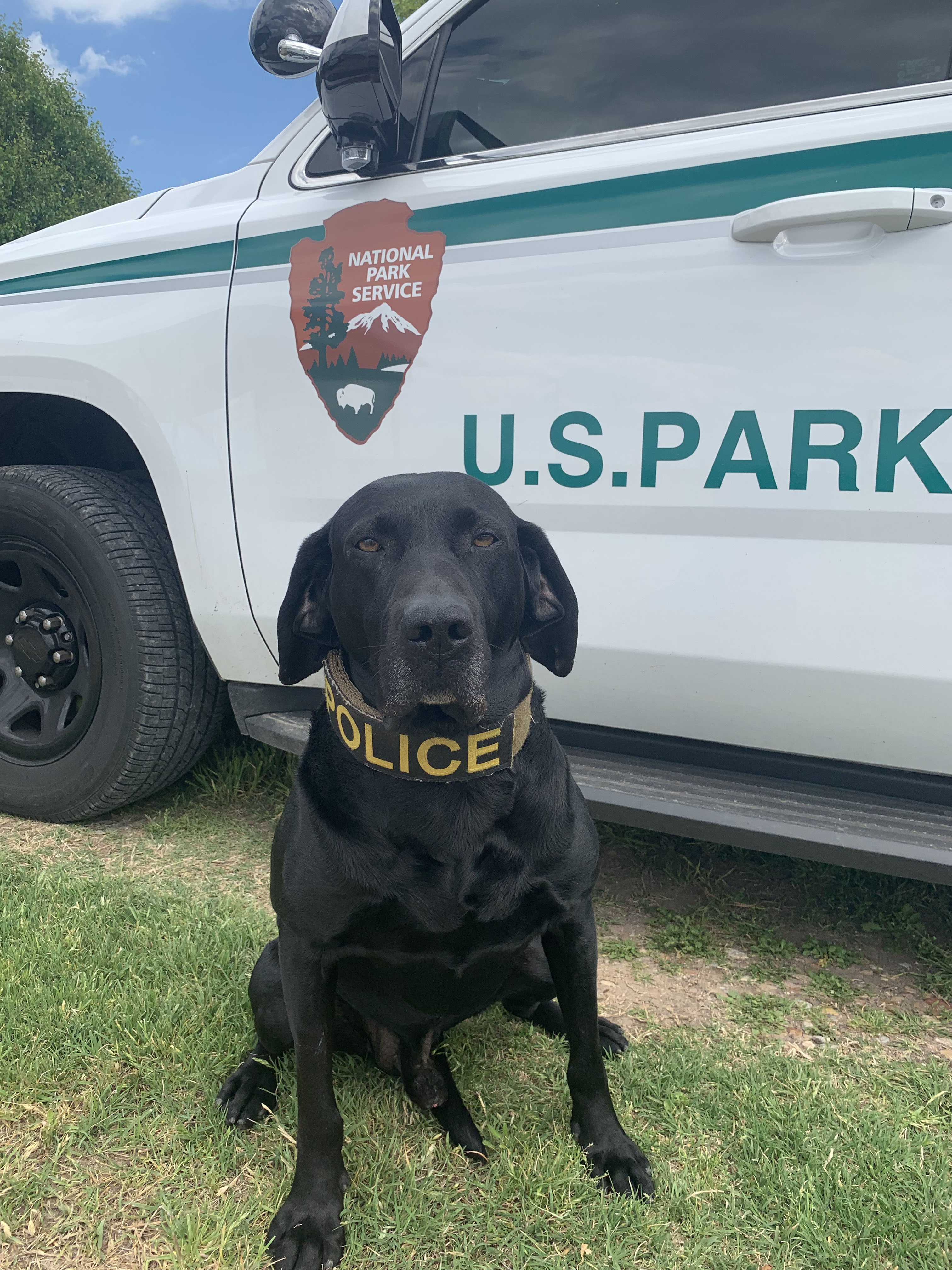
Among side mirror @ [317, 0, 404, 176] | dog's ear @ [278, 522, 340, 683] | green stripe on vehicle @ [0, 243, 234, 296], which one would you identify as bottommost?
dog's ear @ [278, 522, 340, 683]

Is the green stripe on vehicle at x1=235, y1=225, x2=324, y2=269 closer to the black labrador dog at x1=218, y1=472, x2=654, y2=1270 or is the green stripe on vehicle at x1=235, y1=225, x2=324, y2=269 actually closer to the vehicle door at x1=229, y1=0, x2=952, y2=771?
the vehicle door at x1=229, y1=0, x2=952, y2=771

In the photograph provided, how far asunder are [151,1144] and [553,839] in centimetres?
88

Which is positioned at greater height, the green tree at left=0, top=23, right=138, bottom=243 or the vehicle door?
the green tree at left=0, top=23, right=138, bottom=243

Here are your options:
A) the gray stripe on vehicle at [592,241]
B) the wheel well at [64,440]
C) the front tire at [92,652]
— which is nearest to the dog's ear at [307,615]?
the gray stripe on vehicle at [592,241]

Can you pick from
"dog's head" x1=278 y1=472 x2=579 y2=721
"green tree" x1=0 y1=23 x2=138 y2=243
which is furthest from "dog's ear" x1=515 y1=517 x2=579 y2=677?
"green tree" x1=0 y1=23 x2=138 y2=243

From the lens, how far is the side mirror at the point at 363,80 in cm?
189

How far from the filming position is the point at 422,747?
1402 millimetres

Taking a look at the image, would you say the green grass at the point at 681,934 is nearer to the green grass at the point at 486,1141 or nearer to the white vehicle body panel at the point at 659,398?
the green grass at the point at 486,1141

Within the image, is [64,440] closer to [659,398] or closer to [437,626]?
[659,398]

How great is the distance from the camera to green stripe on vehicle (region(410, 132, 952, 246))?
5.67 feet

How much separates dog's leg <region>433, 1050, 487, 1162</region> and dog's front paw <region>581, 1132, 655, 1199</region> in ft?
0.60

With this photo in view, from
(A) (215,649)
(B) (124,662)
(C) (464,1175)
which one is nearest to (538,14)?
(A) (215,649)

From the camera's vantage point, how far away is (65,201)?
23641 millimetres

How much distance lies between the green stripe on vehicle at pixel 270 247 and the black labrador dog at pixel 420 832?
106cm
